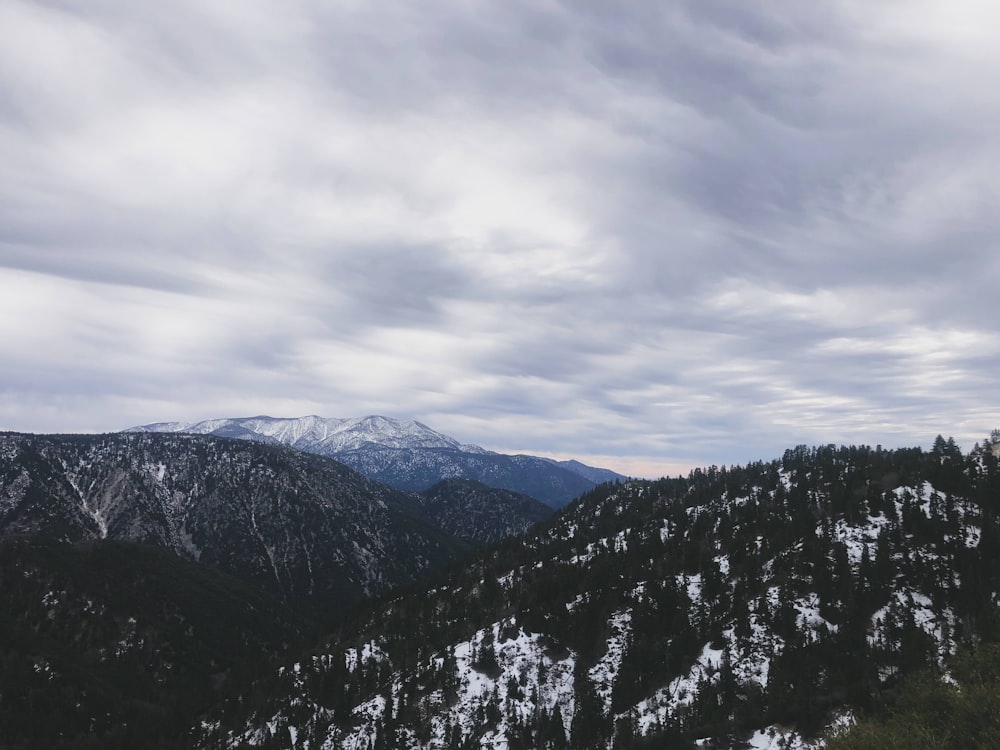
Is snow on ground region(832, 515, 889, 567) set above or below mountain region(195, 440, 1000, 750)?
above

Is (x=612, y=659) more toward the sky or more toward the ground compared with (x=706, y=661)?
more toward the ground

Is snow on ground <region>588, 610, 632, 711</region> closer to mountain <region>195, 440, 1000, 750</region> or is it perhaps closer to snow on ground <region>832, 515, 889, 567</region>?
mountain <region>195, 440, 1000, 750</region>

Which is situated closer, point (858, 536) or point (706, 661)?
point (706, 661)

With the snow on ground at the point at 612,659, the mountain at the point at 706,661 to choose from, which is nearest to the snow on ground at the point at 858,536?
the mountain at the point at 706,661

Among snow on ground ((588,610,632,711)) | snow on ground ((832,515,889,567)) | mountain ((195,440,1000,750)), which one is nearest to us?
mountain ((195,440,1000,750))

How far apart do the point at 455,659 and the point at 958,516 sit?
176 metres

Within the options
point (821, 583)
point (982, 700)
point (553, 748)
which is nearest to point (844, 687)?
point (821, 583)

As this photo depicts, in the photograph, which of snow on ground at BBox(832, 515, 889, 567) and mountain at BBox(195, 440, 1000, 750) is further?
snow on ground at BBox(832, 515, 889, 567)

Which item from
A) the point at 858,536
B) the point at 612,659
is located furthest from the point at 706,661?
the point at 858,536

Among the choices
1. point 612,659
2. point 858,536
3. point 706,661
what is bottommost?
point 612,659

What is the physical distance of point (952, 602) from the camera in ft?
507

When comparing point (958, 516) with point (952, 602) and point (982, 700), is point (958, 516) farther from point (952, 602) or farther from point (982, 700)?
point (982, 700)

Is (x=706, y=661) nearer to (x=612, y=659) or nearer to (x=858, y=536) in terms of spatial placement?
(x=612, y=659)

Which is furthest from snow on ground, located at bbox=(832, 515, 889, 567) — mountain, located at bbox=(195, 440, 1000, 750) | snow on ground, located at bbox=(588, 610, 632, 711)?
snow on ground, located at bbox=(588, 610, 632, 711)
